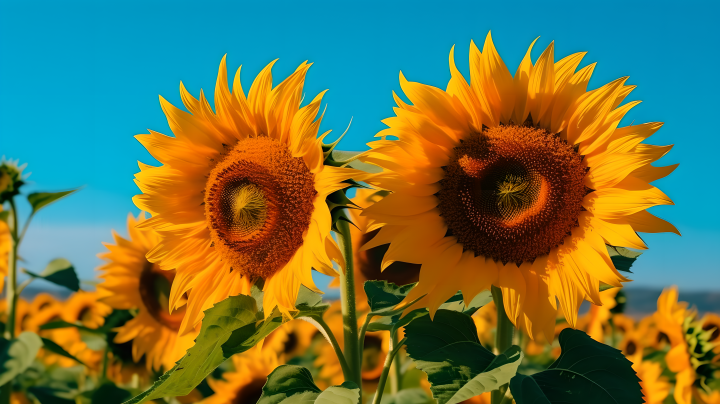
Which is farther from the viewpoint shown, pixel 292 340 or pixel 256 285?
pixel 292 340

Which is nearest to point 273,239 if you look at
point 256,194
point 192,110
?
point 256,194

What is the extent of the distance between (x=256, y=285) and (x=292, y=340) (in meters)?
4.82

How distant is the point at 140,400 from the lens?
6.57 feet

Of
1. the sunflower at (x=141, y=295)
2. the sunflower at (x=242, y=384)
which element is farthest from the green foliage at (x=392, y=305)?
the sunflower at (x=141, y=295)

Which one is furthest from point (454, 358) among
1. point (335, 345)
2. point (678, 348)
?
point (678, 348)

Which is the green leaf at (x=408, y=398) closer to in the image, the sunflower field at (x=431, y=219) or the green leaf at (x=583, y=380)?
the sunflower field at (x=431, y=219)

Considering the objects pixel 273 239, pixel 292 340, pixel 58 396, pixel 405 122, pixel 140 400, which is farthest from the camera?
pixel 292 340

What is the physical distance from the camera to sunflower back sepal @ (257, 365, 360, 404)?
2090 mm

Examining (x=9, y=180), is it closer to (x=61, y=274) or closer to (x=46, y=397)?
(x=61, y=274)

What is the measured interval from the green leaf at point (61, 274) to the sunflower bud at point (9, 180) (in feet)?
1.98

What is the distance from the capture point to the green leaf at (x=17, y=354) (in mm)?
3746

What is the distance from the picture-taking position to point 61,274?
4.47 meters

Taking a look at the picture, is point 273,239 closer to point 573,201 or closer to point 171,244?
point 171,244

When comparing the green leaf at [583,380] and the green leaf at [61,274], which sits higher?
the green leaf at [61,274]
